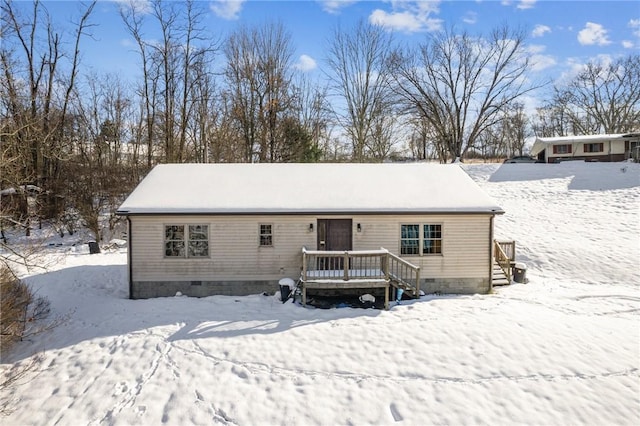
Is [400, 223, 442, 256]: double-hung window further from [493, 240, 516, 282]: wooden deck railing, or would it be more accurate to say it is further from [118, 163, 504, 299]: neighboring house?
[493, 240, 516, 282]: wooden deck railing

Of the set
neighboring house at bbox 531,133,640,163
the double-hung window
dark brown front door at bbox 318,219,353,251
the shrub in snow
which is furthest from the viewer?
neighboring house at bbox 531,133,640,163

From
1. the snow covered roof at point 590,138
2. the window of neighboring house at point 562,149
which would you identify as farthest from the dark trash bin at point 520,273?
the window of neighboring house at point 562,149

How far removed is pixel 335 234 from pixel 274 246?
2.01 m

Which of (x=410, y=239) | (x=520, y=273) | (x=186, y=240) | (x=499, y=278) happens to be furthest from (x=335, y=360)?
(x=520, y=273)

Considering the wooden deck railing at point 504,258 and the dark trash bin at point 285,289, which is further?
the wooden deck railing at point 504,258

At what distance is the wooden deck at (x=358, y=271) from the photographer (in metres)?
9.84

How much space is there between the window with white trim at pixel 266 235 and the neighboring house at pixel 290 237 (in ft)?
0.11

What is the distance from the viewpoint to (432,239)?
36.8 ft

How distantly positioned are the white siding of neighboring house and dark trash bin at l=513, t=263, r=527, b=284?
2.37m

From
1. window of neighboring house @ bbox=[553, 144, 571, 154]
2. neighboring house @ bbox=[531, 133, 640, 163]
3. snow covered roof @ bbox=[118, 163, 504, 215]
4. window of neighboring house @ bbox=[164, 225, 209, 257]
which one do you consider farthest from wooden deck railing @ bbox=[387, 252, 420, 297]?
window of neighboring house @ bbox=[553, 144, 571, 154]

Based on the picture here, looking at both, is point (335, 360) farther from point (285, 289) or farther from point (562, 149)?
point (562, 149)

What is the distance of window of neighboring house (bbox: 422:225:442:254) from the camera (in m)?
11.2

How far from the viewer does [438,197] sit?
11461 mm

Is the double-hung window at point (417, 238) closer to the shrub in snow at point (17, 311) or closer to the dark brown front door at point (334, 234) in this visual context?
the dark brown front door at point (334, 234)
